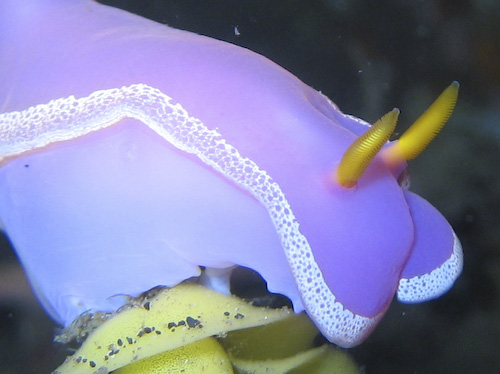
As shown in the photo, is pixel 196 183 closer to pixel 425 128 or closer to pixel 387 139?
pixel 387 139

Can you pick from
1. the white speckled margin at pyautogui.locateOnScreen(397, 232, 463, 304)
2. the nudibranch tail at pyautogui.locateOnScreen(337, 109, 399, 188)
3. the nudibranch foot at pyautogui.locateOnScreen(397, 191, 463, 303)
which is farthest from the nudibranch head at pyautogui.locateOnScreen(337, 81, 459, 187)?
the white speckled margin at pyautogui.locateOnScreen(397, 232, 463, 304)

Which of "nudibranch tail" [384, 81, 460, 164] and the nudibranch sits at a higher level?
"nudibranch tail" [384, 81, 460, 164]

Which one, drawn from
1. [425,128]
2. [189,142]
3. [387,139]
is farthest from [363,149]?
[189,142]

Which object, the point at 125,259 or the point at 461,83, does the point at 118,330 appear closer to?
the point at 125,259

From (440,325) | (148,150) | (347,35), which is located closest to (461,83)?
(347,35)

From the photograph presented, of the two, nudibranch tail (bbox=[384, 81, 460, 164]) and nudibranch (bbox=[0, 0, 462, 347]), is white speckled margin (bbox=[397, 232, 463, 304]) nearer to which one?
Answer: nudibranch (bbox=[0, 0, 462, 347])

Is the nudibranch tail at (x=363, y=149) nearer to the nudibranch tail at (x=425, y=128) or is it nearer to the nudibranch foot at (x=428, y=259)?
the nudibranch tail at (x=425, y=128)

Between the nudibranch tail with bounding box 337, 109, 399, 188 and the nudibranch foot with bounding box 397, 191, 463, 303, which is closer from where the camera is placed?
the nudibranch tail with bounding box 337, 109, 399, 188
